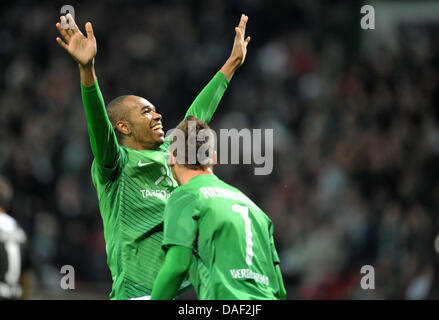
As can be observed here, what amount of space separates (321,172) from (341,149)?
1.55 feet

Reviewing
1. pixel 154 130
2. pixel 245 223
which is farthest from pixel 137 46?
pixel 245 223

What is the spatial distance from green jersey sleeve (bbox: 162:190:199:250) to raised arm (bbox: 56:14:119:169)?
82cm

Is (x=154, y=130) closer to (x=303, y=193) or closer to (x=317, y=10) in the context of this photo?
(x=303, y=193)

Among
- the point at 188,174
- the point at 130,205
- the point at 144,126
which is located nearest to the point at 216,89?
the point at 144,126

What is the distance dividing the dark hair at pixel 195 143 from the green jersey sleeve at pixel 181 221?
0.22 metres

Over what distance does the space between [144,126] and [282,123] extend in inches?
276

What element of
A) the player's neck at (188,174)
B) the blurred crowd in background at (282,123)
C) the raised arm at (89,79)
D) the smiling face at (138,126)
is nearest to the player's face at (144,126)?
the smiling face at (138,126)

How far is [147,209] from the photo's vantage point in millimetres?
4988

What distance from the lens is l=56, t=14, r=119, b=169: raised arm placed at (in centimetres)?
455

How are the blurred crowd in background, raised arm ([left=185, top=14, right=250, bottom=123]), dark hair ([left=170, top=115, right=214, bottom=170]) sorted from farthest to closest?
the blurred crowd in background < raised arm ([left=185, top=14, right=250, bottom=123]) < dark hair ([left=170, top=115, right=214, bottom=170])

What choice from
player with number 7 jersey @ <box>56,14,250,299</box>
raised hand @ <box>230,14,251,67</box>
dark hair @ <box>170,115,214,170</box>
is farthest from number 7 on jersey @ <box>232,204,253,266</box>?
raised hand @ <box>230,14,251,67</box>

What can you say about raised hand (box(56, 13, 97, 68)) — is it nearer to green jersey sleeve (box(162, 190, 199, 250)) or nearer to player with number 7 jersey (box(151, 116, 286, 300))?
player with number 7 jersey (box(151, 116, 286, 300))

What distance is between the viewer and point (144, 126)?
5238 mm

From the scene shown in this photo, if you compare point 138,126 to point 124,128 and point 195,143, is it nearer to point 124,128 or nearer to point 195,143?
point 124,128
